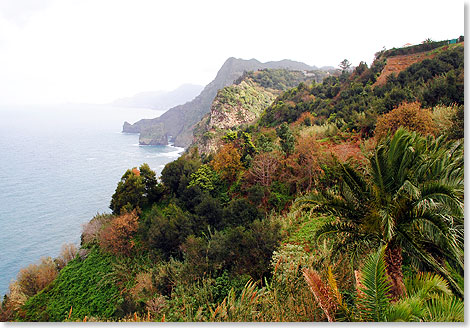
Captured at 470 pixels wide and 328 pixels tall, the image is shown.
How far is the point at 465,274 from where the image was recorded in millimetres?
3240

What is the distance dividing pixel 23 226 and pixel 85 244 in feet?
22.3

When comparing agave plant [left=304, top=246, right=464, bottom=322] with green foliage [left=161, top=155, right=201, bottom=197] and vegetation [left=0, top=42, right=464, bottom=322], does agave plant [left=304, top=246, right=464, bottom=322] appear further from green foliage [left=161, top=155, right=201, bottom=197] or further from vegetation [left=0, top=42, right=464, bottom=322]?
green foliage [left=161, top=155, right=201, bottom=197]

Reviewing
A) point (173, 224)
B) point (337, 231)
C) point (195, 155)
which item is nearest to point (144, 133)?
point (195, 155)

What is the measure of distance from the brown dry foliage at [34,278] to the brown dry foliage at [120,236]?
3.37 meters

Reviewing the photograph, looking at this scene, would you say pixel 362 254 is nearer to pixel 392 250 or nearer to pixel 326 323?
pixel 392 250

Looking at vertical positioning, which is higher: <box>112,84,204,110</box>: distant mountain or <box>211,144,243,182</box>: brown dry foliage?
<box>112,84,204,110</box>: distant mountain

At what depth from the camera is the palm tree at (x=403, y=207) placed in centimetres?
324

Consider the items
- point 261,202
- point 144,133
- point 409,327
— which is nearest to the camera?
point 409,327

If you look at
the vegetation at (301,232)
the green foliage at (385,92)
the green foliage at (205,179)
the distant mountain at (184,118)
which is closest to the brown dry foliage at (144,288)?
the vegetation at (301,232)

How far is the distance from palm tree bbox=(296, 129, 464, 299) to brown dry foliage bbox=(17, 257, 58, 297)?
1544cm

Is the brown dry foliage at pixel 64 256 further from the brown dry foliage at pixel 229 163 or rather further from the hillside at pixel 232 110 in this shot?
the hillside at pixel 232 110

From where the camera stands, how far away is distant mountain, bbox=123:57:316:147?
94.1m

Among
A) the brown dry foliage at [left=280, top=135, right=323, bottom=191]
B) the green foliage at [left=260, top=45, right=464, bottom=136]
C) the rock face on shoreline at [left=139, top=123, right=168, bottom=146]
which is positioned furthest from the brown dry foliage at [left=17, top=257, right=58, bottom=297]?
the rock face on shoreline at [left=139, top=123, right=168, bottom=146]

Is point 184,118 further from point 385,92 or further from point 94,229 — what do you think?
point 385,92
